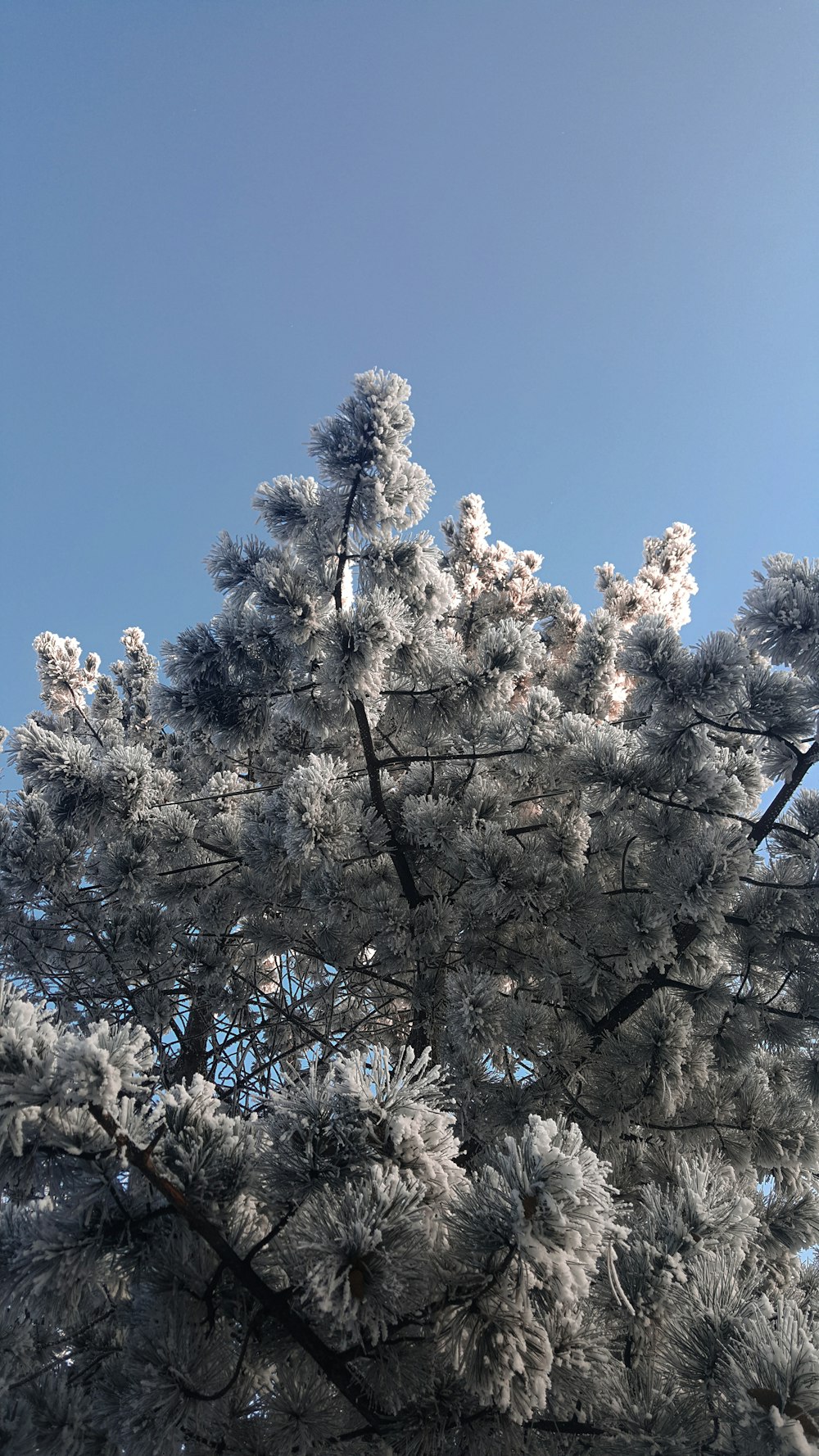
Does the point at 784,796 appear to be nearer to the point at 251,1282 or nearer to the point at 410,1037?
the point at 410,1037

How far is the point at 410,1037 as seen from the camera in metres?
3.72

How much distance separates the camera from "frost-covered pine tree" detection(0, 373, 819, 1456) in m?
1.42

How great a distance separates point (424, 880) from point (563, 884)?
732mm

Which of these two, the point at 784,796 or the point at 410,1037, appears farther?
the point at 410,1037

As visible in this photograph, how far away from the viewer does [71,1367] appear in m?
1.89

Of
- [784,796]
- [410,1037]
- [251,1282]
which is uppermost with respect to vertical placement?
[784,796]

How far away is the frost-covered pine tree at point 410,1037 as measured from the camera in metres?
1.42

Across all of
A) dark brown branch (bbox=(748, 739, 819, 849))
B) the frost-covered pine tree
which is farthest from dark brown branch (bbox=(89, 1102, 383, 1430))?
dark brown branch (bbox=(748, 739, 819, 849))

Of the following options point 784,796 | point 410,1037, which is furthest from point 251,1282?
point 784,796

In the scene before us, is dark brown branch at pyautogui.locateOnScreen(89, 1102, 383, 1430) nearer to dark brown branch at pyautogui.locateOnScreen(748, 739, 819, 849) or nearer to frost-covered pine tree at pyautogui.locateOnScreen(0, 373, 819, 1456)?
frost-covered pine tree at pyautogui.locateOnScreen(0, 373, 819, 1456)

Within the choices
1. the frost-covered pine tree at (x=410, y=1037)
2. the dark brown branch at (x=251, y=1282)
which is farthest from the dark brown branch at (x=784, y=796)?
the dark brown branch at (x=251, y=1282)

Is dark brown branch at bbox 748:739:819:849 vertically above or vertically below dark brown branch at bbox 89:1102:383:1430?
above

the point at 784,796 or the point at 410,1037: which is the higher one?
the point at 784,796

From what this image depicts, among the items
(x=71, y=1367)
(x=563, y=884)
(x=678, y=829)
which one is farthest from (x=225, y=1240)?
(x=678, y=829)
